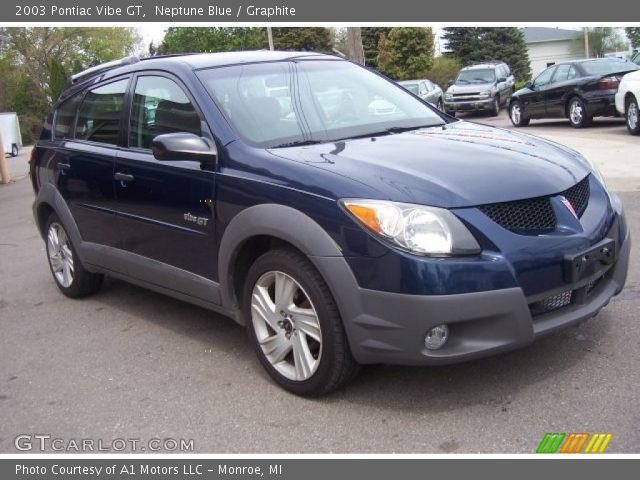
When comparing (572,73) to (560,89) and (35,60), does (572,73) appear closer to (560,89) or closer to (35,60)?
(560,89)

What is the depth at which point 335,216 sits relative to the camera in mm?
3494

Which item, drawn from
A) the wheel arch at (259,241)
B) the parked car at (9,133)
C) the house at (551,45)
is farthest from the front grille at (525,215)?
the house at (551,45)

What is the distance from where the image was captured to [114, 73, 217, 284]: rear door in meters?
4.29

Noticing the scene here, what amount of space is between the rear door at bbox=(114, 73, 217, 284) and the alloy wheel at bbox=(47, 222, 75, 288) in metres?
1.19

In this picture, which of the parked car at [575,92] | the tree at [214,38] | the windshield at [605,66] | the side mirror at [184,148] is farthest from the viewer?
the tree at [214,38]

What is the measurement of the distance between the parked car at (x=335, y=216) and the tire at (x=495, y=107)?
2048 cm

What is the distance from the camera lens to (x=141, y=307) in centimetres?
573

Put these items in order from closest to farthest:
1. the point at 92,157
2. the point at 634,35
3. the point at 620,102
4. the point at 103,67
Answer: the point at 92,157 < the point at 103,67 < the point at 620,102 < the point at 634,35

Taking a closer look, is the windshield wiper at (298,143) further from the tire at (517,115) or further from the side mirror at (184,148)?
the tire at (517,115)

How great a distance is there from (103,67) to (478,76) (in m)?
21.6

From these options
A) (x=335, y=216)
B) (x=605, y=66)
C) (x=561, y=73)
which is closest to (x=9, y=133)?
(x=561, y=73)

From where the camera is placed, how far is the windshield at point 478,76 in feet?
83.7

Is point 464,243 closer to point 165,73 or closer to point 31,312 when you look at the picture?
point 165,73
